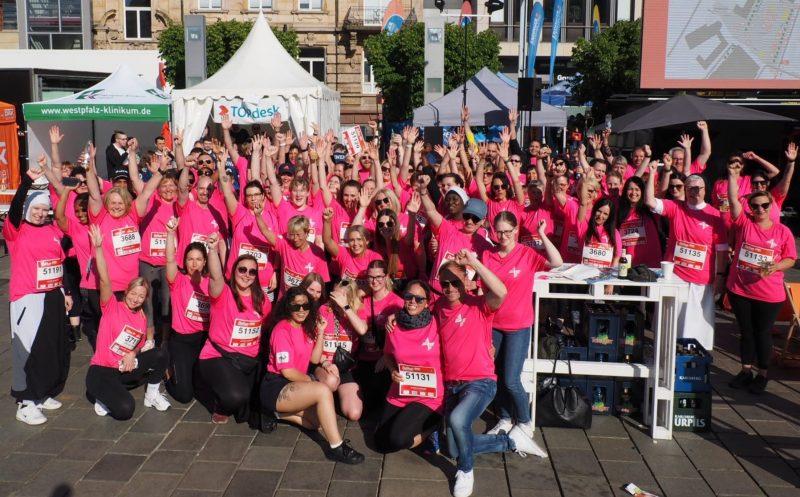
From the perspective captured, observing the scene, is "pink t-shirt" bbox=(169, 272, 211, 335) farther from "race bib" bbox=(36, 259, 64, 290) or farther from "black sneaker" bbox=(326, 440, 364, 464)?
"black sneaker" bbox=(326, 440, 364, 464)

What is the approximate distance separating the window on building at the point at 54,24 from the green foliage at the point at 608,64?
22861 millimetres

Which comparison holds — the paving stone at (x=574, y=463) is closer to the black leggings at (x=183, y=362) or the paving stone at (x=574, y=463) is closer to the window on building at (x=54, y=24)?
the black leggings at (x=183, y=362)

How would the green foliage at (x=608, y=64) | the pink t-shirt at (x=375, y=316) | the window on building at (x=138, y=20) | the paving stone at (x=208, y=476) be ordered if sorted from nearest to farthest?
the paving stone at (x=208, y=476) < the pink t-shirt at (x=375, y=316) < the green foliage at (x=608, y=64) < the window on building at (x=138, y=20)

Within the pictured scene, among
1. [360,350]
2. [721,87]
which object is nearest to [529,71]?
[721,87]

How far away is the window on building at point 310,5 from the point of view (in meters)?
35.8

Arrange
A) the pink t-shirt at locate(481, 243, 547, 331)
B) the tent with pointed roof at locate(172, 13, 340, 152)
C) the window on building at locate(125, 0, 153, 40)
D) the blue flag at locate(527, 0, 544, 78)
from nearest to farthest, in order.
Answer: the pink t-shirt at locate(481, 243, 547, 331) → the tent with pointed roof at locate(172, 13, 340, 152) → the blue flag at locate(527, 0, 544, 78) → the window on building at locate(125, 0, 153, 40)

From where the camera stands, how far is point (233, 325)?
241 inches

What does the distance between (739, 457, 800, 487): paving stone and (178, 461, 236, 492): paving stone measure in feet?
11.2

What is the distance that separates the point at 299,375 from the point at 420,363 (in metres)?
0.94

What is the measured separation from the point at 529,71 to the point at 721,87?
13.5 ft

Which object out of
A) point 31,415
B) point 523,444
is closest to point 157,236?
point 31,415

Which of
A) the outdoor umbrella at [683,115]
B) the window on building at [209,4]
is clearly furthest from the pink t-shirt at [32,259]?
the window on building at [209,4]

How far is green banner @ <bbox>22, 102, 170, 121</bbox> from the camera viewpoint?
49.8 ft

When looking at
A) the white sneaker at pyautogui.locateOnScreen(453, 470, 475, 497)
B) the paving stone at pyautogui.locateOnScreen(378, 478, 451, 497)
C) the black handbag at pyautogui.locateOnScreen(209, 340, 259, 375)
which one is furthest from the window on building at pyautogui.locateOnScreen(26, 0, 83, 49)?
the white sneaker at pyautogui.locateOnScreen(453, 470, 475, 497)
